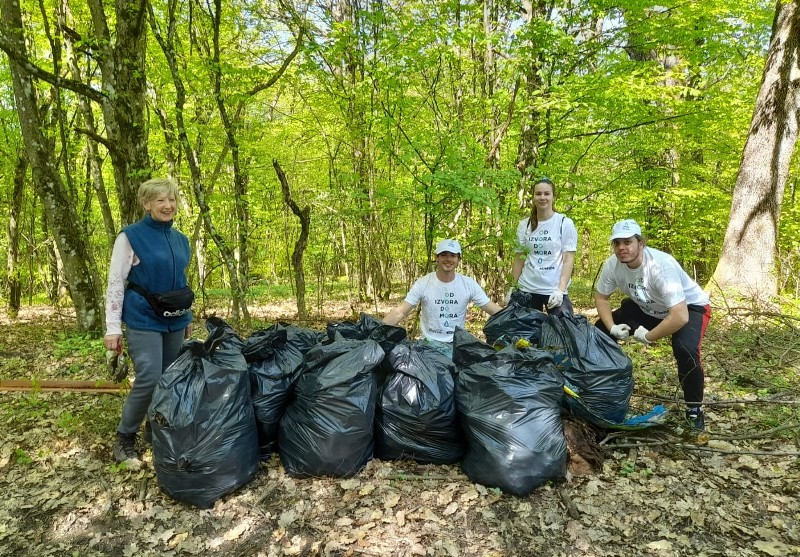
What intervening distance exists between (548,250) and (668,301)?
3.00 ft

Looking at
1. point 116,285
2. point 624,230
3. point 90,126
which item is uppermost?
point 90,126

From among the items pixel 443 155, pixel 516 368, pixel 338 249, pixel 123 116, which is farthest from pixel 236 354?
pixel 338 249

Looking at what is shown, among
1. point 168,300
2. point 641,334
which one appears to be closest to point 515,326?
point 641,334

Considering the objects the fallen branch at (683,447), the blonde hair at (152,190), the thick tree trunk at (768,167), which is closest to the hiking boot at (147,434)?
the blonde hair at (152,190)

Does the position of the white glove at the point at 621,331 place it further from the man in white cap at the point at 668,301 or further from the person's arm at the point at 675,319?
the person's arm at the point at 675,319

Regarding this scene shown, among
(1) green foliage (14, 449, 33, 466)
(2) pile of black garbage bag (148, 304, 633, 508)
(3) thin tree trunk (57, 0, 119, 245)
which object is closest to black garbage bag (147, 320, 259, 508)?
(2) pile of black garbage bag (148, 304, 633, 508)

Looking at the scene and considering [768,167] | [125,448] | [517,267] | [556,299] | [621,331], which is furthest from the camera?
[768,167]

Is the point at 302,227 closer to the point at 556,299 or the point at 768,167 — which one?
the point at 556,299

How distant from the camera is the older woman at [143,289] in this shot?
96.9 inches

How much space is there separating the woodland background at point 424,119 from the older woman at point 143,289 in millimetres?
1673

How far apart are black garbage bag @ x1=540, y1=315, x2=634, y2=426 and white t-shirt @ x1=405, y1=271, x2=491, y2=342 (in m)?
0.83

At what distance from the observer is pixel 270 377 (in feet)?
8.67

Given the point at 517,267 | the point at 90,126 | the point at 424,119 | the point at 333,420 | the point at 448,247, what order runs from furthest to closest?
1. the point at 424,119
2. the point at 90,126
3. the point at 517,267
4. the point at 448,247
5. the point at 333,420

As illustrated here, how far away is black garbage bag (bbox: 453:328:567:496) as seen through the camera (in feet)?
7.44
